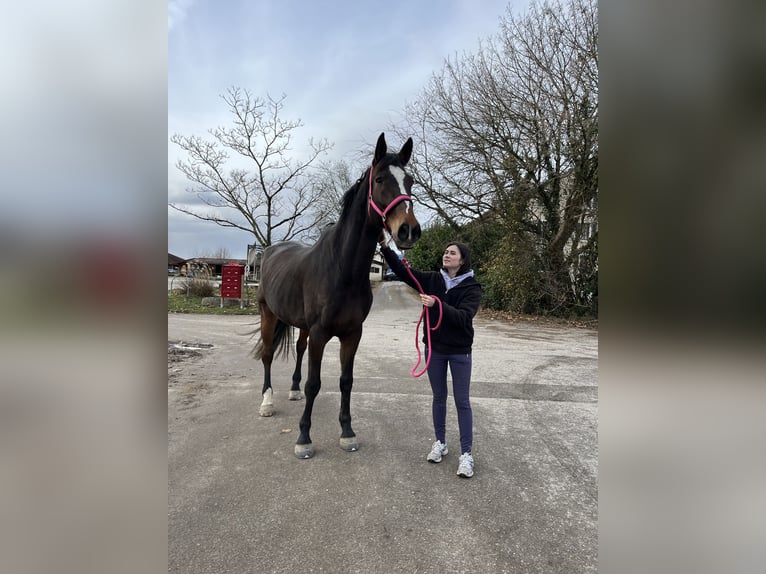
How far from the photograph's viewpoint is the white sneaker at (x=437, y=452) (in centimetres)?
284

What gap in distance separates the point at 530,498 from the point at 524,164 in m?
12.0

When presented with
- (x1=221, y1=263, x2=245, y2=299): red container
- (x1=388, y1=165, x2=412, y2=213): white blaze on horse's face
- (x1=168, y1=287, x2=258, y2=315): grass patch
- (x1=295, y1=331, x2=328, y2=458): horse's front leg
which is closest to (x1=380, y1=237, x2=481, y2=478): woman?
(x1=388, y1=165, x2=412, y2=213): white blaze on horse's face

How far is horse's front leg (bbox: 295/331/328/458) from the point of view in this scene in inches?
115

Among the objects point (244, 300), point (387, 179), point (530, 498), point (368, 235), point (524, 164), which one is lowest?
point (530, 498)

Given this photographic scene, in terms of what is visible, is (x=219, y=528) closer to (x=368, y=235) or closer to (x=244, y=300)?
(x=368, y=235)

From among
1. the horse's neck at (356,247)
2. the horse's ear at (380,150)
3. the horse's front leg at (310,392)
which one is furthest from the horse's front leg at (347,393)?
the horse's ear at (380,150)

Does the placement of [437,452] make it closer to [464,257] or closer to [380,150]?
[464,257]

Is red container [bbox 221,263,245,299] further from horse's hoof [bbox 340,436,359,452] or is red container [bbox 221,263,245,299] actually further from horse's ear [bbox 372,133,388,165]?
horse's ear [bbox 372,133,388,165]

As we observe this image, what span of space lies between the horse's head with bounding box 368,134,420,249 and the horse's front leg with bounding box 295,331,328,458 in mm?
1123

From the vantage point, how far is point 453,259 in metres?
2.77

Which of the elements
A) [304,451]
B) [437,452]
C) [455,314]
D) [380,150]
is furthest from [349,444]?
[380,150]
